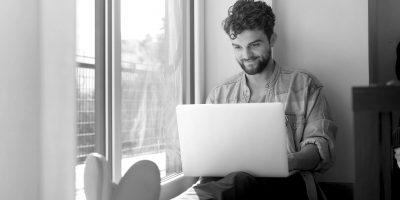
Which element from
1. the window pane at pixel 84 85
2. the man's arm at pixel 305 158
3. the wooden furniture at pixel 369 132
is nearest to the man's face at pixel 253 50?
the man's arm at pixel 305 158

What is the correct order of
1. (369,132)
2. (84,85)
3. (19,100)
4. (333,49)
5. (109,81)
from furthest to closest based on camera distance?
(333,49), (109,81), (84,85), (19,100), (369,132)

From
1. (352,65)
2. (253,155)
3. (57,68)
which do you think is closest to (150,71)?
(253,155)

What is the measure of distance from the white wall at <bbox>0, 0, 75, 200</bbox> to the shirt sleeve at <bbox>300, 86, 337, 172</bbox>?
3.63ft

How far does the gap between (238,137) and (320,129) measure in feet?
1.74

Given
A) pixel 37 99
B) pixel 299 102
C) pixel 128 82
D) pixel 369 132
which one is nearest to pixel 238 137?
pixel 128 82

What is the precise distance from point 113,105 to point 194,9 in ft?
3.44

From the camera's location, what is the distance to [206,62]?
2598 mm

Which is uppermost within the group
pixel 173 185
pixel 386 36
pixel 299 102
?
pixel 386 36

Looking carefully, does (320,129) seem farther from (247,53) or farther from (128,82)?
(128,82)

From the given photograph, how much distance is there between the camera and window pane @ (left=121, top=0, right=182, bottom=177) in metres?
1.79

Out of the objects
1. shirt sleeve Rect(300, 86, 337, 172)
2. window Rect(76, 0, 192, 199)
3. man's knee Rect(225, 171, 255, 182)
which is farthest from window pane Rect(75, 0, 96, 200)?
shirt sleeve Rect(300, 86, 337, 172)

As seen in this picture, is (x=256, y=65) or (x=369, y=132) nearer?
(x=369, y=132)

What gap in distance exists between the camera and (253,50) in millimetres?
2160

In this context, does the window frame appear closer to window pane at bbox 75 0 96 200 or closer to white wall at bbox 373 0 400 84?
window pane at bbox 75 0 96 200
